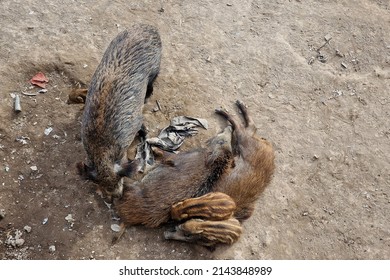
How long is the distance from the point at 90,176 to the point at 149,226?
0.93 metres

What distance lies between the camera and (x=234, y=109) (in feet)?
22.7

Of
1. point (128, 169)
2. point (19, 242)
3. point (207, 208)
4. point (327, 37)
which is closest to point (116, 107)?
point (128, 169)

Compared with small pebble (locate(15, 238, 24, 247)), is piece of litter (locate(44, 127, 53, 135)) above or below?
above

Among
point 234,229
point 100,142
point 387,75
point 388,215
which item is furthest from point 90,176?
point 387,75

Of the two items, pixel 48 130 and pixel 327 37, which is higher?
pixel 327 37

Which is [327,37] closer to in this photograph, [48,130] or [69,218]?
[48,130]

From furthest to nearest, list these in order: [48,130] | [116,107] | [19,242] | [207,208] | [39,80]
A: 1. [39,80]
2. [48,130]
3. [116,107]
4. [19,242]
5. [207,208]

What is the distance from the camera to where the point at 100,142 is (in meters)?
5.74

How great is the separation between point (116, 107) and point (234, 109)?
5.92 ft

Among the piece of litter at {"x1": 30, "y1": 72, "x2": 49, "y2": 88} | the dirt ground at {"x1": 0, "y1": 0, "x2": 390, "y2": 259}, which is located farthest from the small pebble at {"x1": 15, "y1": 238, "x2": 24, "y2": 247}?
the piece of litter at {"x1": 30, "y1": 72, "x2": 49, "y2": 88}

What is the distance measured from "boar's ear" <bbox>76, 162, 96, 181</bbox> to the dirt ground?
147mm

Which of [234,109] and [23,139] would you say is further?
[234,109]

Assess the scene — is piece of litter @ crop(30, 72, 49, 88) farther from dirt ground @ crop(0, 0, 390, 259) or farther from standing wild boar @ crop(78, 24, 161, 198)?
standing wild boar @ crop(78, 24, 161, 198)

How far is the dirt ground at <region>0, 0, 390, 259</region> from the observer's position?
584cm
